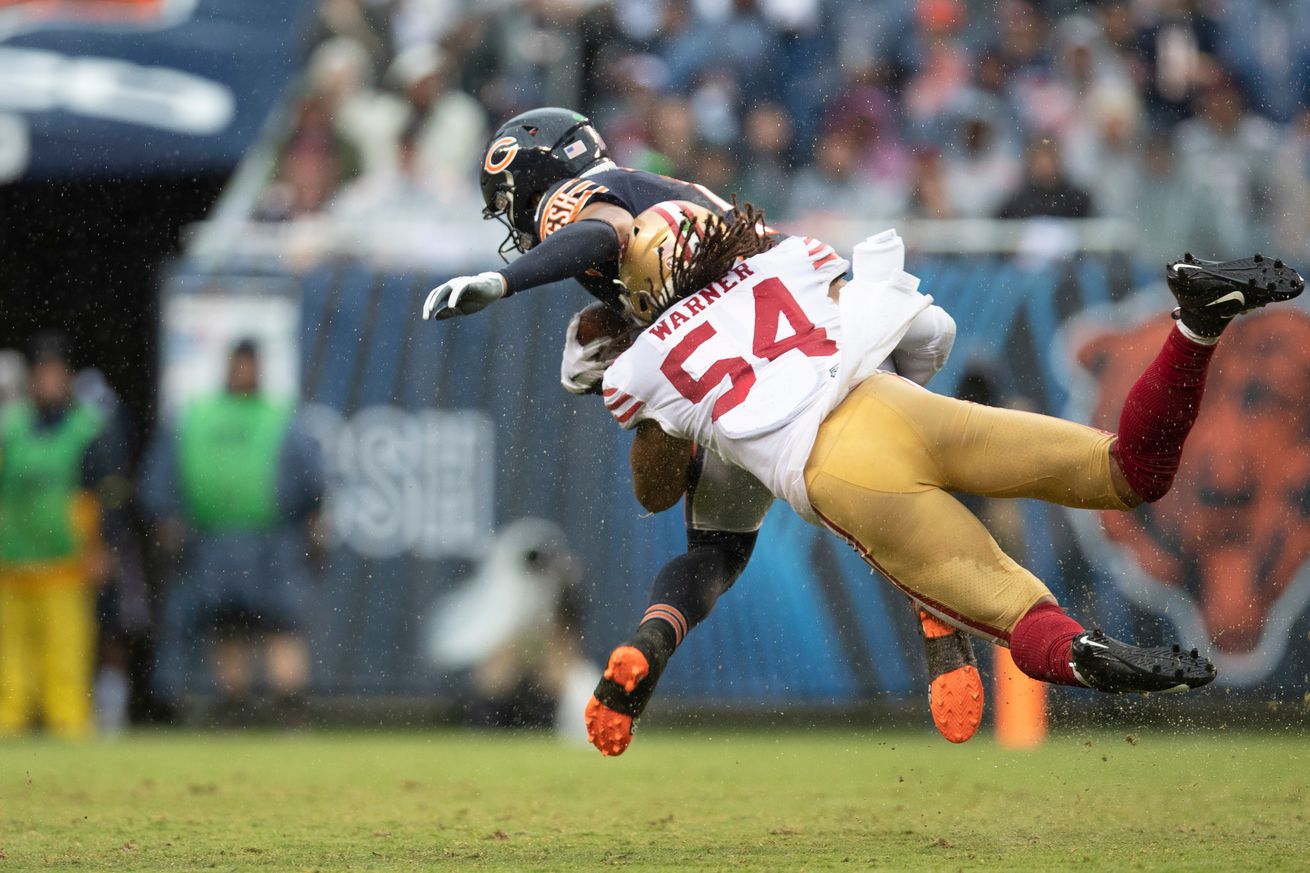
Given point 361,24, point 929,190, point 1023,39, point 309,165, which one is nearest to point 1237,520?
point 929,190

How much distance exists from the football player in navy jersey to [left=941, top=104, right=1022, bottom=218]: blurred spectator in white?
548 cm

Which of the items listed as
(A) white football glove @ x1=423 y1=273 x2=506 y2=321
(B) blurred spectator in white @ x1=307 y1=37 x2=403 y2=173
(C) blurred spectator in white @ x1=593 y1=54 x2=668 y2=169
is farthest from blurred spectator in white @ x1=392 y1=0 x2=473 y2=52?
(A) white football glove @ x1=423 y1=273 x2=506 y2=321

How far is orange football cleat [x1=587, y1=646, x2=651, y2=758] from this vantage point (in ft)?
17.0

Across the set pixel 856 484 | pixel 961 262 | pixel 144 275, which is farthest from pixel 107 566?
pixel 856 484

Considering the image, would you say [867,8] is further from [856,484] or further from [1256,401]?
[856,484]

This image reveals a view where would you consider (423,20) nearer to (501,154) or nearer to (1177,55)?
(1177,55)

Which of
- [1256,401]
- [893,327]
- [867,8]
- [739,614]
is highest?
[867,8]

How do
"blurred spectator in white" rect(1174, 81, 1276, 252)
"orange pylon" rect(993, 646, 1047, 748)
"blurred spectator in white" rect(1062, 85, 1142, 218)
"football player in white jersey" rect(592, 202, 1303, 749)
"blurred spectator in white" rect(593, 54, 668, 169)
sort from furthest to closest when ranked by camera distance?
"blurred spectator in white" rect(593, 54, 668, 169)
"blurred spectator in white" rect(1062, 85, 1142, 218)
"blurred spectator in white" rect(1174, 81, 1276, 252)
"orange pylon" rect(993, 646, 1047, 748)
"football player in white jersey" rect(592, 202, 1303, 749)

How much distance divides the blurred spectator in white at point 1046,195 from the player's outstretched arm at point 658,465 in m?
5.33

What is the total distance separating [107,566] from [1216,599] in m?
6.45

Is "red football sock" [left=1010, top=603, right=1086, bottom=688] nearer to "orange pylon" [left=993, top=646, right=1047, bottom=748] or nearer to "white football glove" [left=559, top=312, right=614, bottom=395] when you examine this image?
"white football glove" [left=559, top=312, right=614, bottom=395]

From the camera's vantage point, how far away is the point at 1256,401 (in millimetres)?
9680

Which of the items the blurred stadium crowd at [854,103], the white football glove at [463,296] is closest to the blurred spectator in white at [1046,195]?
the blurred stadium crowd at [854,103]

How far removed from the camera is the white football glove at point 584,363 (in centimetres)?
571
